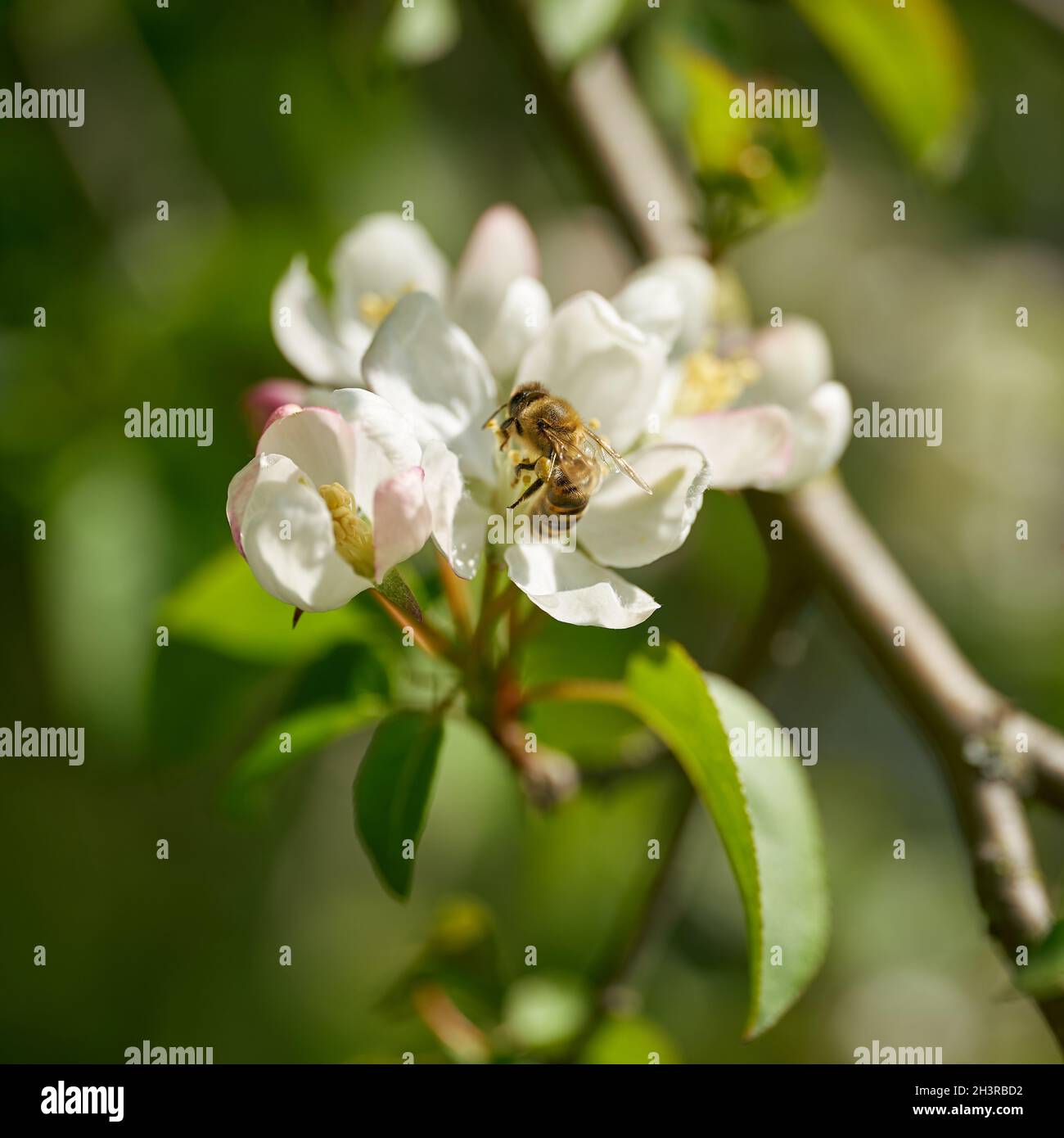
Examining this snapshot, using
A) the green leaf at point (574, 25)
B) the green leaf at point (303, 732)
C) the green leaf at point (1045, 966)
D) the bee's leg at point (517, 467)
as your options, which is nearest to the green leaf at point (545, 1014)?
the green leaf at point (303, 732)

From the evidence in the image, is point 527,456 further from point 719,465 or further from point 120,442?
point 120,442

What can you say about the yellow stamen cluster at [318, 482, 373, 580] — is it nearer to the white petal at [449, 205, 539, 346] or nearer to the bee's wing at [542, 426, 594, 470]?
the bee's wing at [542, 426, 594, 470]

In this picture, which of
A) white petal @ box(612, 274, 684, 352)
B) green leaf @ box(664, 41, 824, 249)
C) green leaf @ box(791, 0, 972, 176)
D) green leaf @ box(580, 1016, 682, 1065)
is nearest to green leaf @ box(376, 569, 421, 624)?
white petal @ box(612, 274, 684, 352)

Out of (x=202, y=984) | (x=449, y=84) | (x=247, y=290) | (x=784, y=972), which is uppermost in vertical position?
(x=449, y=84)

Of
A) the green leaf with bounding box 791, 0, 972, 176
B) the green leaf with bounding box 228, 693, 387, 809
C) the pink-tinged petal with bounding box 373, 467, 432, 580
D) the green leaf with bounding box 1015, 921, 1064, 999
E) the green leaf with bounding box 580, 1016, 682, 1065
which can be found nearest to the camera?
the pink-tinged petal with bounding box 373, 467, 432, 580

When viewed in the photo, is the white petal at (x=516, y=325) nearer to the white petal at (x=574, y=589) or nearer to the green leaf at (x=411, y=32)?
the white petal at (x=574, y=589)

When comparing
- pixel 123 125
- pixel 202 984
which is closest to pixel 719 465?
pixel 123 125
